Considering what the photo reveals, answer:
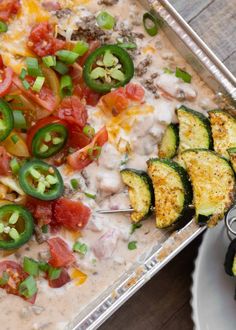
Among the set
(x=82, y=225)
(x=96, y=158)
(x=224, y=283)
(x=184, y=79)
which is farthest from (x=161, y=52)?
(x=224, y=283)

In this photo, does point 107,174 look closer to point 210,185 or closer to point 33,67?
point 210,185

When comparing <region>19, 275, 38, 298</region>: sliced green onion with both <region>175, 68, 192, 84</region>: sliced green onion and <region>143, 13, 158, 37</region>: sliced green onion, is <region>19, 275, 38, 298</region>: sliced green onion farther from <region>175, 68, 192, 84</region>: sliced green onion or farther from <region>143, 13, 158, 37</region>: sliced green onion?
<region>143, 13, 158, 37</region>: sliced green onion

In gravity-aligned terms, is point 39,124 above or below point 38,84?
below

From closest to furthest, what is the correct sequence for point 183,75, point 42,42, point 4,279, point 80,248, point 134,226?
point 4,279, point 80,248, point 134,226, point 42,42, point 183,75

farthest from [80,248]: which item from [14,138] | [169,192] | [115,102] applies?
[115,102]

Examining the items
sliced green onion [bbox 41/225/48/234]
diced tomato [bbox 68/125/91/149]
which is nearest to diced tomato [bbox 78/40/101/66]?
diced tomato [bbox 68/125/91/149]

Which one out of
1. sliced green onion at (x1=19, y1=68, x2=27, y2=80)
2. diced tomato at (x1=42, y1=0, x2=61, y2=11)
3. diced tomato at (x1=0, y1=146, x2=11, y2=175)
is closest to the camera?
diced tomato at (x1=0, y1=146, x2=11, y2=175)

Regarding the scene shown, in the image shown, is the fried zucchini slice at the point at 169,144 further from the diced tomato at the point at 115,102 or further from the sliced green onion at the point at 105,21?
the sliced green onion at the point at 105,21
